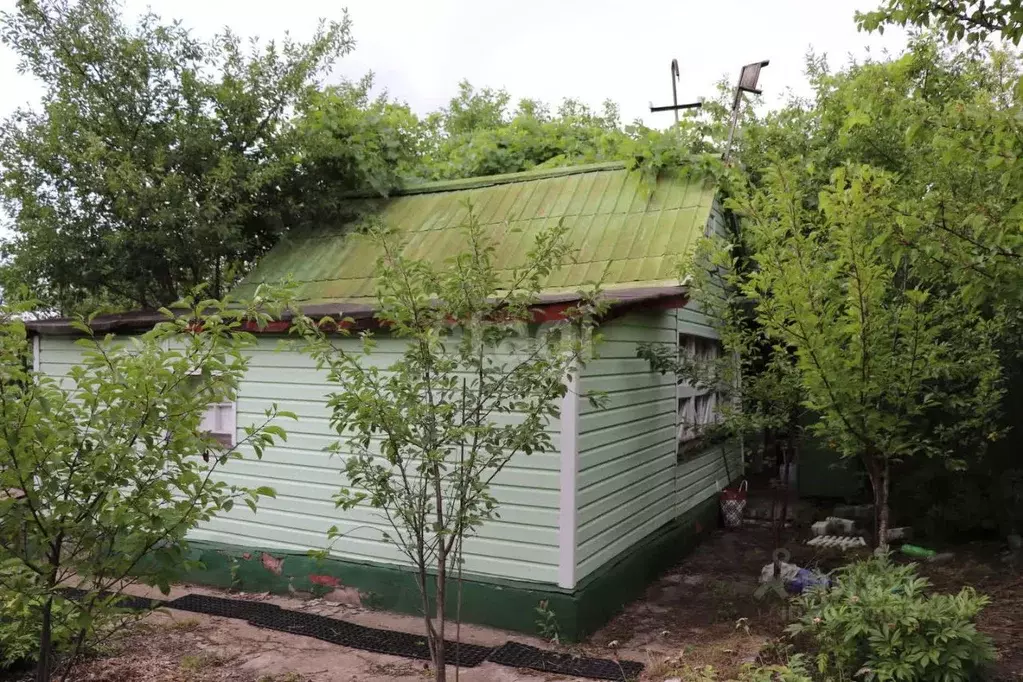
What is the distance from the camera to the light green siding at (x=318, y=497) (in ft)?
19.6

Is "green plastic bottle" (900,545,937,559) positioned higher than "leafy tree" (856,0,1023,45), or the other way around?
"leafy tree" (856,0,1023,45)

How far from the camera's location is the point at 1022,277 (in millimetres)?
4453

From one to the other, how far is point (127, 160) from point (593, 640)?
7680mm

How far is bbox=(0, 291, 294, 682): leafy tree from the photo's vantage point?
312 centimetres

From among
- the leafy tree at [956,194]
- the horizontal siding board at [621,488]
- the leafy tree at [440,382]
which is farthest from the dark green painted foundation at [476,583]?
the leafy tree at [956,194]

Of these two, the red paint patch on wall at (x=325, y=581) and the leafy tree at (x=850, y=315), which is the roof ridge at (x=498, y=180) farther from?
the red paint patch on wall at (x=325, y=581)

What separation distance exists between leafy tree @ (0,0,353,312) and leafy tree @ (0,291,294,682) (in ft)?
21.9

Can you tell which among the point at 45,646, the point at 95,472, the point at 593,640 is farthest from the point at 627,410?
the point at 45,646

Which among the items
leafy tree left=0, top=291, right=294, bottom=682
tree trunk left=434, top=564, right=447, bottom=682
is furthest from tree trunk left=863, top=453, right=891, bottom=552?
leafy tree left=0, top=291, right=294, bottom=682

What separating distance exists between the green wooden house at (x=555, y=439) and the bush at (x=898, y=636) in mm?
1921

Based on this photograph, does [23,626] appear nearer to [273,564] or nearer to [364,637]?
[364,637]

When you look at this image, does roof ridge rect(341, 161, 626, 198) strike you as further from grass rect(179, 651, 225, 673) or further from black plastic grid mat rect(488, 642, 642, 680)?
grass rect(179, 651, 225, 673)

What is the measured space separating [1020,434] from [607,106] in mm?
24415

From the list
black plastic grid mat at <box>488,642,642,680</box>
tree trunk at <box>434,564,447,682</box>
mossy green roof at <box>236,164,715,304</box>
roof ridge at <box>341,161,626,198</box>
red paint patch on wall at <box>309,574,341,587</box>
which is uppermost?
roof ridge at <box>341,161,626,198</box>
